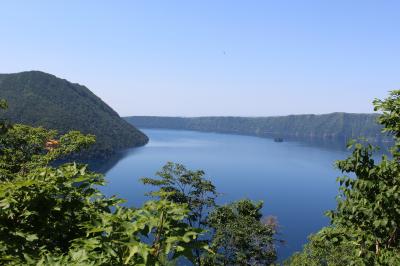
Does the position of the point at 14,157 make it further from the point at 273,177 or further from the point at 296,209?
the point at 273,177

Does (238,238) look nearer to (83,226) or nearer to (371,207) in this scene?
(371,207)

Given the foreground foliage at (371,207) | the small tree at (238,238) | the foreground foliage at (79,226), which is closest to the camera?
the foreground foliage at (79,226)

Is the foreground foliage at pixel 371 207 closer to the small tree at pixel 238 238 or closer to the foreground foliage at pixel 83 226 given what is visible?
the foreground foliage at pixel 83 226

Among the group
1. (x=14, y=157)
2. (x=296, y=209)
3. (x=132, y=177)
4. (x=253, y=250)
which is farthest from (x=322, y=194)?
(x=14, y=157)

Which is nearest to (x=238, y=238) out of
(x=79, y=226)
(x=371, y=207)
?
(x=371, y=207)

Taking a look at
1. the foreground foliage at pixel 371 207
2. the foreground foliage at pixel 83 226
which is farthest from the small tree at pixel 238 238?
the foreground foliage at pixel 83 226

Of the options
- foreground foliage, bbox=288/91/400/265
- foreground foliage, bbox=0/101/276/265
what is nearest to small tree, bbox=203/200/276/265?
foreground foliage, bbox=288/91/400/265

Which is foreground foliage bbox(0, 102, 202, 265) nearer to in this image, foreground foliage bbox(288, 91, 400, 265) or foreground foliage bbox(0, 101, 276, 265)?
foreground foliage bbox(0, 101, 276, 265)

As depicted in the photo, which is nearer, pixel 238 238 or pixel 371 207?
pixel 371 207

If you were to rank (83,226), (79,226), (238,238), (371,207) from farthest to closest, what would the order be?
1. (238,238)
2. (371,207)
3. (79,226)
4. (83,226)

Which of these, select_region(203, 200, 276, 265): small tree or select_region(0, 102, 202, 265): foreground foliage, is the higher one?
select_region(0, 102, 202, 265): foreground foliage

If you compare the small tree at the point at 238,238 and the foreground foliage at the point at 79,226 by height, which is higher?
the foreground foliage at the point at 79,226
